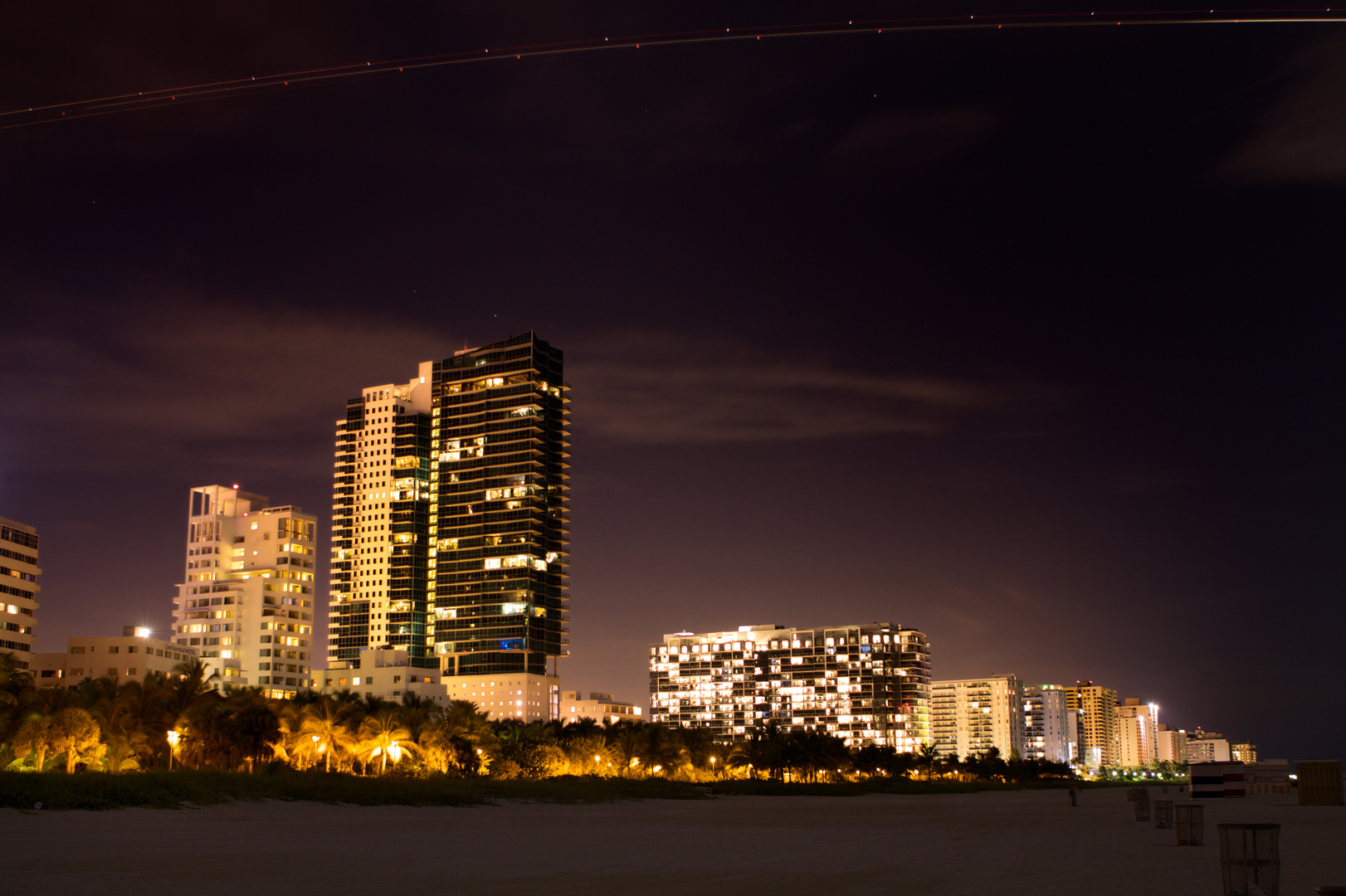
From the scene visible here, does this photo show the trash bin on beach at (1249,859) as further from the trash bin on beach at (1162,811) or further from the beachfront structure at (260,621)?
the beachfront structure at (260,621)

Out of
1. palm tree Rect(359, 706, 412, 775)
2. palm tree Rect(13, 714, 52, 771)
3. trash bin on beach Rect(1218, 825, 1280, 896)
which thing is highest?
trash bin on beach Rect(1218, 825, 1280, 896)

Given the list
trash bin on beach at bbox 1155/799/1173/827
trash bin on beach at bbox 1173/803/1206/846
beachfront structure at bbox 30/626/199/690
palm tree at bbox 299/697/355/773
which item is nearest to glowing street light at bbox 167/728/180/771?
palm tree at bbox 299/697/355/773

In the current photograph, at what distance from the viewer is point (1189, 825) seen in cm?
3092

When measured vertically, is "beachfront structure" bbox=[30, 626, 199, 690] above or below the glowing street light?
above

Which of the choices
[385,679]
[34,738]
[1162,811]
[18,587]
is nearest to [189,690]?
[34,738]

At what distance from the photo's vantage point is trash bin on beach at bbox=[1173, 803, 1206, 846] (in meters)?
30.7

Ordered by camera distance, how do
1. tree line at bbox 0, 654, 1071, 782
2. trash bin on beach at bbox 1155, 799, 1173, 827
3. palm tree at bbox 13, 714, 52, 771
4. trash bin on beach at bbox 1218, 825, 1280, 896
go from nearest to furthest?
1. trash bin on beach at bbox 1218, 825, 1280, 896
2. trash bin on beach at bbox 1155, 799, 1173, 827
3. palm tree at bbox 13, 714, 52, 771
4. tree line at bbox 0, 654, 1071, 782

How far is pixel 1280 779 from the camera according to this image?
99688mm

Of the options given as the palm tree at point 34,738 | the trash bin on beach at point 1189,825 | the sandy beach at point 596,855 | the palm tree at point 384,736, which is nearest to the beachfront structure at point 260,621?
the palm tree at point 384,736

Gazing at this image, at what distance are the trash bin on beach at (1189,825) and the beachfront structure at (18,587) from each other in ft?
428

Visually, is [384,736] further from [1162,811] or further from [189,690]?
[1162,811]

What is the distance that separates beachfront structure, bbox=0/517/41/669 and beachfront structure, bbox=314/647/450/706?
5432 cm

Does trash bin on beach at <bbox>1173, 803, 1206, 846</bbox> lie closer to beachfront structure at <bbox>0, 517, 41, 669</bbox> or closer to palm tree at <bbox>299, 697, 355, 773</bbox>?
palm tree at <bbox>299, 697, 355, 773</bbox>

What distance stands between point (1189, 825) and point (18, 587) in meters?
138
